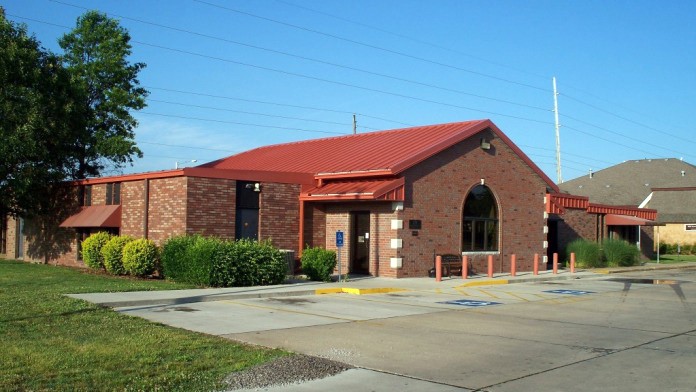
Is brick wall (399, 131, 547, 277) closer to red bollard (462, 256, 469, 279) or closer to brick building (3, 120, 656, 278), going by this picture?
brick building (3, 120, 656, 278)

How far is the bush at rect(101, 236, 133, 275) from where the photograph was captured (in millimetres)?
23219

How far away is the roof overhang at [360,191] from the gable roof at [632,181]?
130 ft

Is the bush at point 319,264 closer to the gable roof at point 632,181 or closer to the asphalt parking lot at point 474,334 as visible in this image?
the asphalt parking lot at point 474,334

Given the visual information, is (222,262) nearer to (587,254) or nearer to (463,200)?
(463,200)

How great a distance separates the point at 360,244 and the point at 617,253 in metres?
15.7

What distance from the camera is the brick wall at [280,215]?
2442 centimetres

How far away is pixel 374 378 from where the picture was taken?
880 cm

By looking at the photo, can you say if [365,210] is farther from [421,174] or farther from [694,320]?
[694,320]

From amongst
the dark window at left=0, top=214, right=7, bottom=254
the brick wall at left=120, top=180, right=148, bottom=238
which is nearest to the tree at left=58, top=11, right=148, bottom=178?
the dark window at left=0, top=214, right=7, bottom=254

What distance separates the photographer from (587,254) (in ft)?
109

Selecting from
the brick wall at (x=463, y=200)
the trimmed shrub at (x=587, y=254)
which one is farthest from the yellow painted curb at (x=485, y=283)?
the trimmed shrub at (x=587, y=254)

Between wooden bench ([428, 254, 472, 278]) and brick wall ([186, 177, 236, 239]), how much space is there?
7355 millimetres

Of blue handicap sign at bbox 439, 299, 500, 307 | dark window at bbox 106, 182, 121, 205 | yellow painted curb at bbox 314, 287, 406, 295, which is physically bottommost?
blue handicap sign at bbox 439, 299, 500, 307

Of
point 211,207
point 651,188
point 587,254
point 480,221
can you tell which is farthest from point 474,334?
point 651,188
